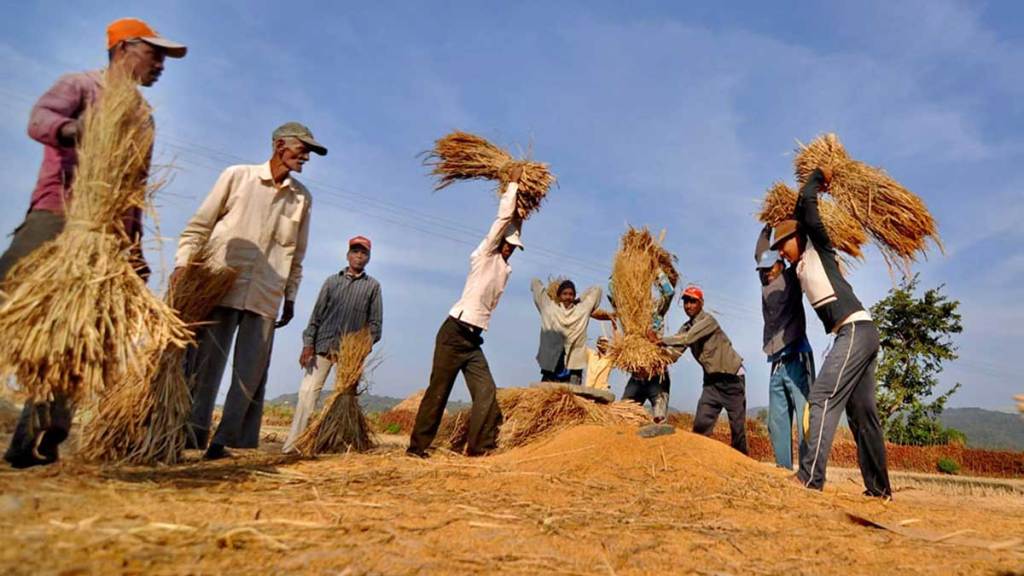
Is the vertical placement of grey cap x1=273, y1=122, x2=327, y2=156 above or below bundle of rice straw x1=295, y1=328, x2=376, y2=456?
above

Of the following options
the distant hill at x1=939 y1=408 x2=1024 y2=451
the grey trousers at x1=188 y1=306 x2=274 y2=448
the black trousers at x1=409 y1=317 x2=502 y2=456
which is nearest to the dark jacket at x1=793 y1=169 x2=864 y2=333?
the black trousers at x1=409 y1=317 x2=502 y2=456

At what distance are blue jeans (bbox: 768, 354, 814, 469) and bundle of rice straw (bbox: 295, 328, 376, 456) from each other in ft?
11.1

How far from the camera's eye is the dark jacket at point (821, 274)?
4.55 meters

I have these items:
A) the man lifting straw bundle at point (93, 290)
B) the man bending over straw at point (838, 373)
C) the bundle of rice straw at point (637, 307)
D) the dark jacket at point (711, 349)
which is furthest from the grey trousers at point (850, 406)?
the man lifting straw bundle at point (93, 290)

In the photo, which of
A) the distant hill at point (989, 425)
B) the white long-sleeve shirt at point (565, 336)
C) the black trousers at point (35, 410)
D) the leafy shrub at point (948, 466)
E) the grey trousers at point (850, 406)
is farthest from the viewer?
the distant hill at point (989, 425)

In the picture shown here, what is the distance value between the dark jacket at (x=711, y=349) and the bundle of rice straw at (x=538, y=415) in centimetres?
87

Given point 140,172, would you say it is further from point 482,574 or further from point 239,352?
point 482,574

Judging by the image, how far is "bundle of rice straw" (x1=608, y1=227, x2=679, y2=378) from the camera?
7.20 m

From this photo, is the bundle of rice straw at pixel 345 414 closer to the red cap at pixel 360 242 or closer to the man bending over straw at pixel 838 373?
the red cap at pixel 360 242

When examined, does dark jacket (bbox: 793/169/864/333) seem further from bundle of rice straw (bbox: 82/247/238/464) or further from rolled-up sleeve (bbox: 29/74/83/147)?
rolled-up sleeve (bbox: 29/74/83/147)

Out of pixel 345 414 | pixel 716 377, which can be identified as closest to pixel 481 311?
pixel 345 414

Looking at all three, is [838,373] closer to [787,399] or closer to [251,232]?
[787,399]

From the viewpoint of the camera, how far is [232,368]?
4289mm

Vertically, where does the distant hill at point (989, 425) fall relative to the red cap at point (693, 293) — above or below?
above
